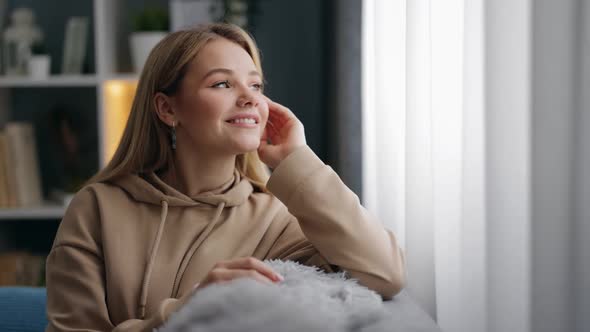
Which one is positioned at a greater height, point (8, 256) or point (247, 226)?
point (247, 226)

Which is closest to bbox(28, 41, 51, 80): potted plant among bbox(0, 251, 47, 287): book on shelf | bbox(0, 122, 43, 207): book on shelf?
bbox(0, 122, 43, 207): book on shelf

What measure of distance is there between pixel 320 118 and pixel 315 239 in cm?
203

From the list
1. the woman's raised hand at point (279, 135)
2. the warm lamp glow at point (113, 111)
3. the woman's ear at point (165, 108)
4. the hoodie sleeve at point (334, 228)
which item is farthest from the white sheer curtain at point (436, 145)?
the warm lamp glow at point (113, 111)

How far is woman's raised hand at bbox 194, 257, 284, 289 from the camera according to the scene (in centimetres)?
97

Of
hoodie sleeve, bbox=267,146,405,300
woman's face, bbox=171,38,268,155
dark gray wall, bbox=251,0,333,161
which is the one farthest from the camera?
dark gray wall, bbox=251,0,333,161

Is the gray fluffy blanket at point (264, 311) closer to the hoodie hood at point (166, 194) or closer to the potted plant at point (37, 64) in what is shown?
the hoodie hood at point (166, 194)

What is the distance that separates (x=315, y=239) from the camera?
1.22m

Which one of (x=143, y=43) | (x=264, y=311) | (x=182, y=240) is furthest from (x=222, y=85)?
(x=143, y=43)

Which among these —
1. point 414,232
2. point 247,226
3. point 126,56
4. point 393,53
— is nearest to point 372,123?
point 393,53

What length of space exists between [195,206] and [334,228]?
0.32 m

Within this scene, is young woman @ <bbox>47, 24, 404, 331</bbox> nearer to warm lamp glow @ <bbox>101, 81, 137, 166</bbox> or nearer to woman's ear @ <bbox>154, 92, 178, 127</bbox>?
woman's ear @ <bbox>154, 92, 178, 127</bbox>

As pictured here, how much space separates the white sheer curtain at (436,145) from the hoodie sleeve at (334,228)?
0.12m

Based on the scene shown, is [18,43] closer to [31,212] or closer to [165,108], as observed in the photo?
[31,212]

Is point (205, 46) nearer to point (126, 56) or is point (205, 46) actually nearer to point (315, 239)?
point (315, 239)
